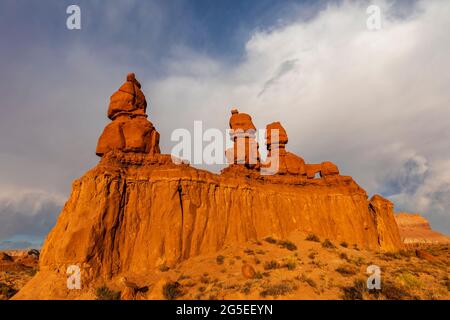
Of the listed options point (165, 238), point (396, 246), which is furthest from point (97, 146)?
point (396, 246)

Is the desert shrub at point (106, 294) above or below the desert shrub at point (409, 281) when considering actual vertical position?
below

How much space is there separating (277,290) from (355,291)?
191 inches

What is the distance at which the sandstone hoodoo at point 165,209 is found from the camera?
23.3 m

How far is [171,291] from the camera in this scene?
20.5 metres

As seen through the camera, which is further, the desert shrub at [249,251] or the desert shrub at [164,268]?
the desert shrub at [249,251]

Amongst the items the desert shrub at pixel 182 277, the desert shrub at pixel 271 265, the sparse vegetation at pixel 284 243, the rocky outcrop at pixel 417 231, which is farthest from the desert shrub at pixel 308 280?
the rocky outcrop at pixel 417 231

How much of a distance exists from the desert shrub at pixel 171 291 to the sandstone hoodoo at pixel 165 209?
3684 millimetres

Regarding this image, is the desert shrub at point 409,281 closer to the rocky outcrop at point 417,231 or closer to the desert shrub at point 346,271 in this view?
the desert shrub at point 346,271

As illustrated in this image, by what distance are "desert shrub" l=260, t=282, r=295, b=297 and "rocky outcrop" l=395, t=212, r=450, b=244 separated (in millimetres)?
112413

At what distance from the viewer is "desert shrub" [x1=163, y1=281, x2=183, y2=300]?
20.1 meters

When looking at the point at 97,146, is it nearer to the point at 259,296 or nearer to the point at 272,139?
the point at 259,296

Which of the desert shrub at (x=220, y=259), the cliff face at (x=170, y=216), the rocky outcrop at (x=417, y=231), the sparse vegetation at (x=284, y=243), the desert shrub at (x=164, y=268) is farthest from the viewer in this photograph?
the rocky outcrop at (x=417, y=231)

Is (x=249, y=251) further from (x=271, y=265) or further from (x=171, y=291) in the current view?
(x=171, y=291)
